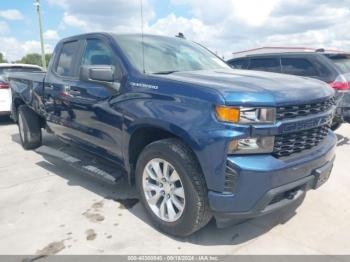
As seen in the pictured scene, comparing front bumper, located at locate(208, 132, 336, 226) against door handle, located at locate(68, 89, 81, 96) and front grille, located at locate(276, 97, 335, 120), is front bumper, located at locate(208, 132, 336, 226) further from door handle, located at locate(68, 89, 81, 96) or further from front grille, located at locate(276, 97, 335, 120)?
door handle, located at locate(68, 89, 81, 96)

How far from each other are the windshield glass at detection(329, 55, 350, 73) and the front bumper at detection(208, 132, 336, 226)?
447 centimetres

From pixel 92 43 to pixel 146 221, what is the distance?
2217 mm

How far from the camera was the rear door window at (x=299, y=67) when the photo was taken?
7.00 metres

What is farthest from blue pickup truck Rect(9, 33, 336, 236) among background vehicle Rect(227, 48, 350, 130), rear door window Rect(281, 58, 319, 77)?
rear door window Rect(281, 58, 319, 77)

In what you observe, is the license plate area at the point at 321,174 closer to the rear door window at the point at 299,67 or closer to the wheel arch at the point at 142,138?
the wheel arch at the point at 142,138

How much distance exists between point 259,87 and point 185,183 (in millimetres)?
978

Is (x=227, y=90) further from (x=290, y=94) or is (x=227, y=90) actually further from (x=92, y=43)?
(x=92, y=43)

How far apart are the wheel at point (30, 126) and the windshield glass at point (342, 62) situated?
5.59 metres

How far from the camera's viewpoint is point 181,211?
3.13 meters

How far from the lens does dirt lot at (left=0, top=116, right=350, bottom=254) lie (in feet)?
10.4

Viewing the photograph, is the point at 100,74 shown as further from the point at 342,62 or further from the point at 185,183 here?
the point at 342,62

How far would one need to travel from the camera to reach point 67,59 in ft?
16.3

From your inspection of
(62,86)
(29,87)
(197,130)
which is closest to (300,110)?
(197,130)

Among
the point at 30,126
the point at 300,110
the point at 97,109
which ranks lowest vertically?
the point at 30,126
